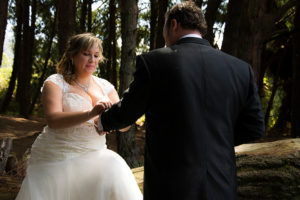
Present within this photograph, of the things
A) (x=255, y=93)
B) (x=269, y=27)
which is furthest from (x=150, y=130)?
(x=269, y=27)

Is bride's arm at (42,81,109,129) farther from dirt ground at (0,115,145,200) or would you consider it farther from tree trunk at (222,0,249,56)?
tree trunk at (222,0,249,56)

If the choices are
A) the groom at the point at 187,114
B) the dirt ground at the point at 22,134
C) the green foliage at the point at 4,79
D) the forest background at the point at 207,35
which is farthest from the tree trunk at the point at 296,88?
the green foliage at the point at 4,79

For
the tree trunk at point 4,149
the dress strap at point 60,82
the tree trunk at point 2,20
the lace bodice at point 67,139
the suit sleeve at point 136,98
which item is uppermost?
the tree trunk at point 2,20

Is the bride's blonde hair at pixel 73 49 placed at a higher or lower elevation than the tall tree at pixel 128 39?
lower

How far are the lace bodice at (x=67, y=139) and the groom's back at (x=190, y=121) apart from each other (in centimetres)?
126

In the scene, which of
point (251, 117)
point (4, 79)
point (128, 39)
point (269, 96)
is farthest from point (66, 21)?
point (4, 79)

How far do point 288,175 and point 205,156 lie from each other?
82.1 inches

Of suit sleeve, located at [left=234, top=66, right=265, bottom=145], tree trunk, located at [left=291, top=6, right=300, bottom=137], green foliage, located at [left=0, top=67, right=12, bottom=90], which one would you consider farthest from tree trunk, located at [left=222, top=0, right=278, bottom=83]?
green foliage, located at [left=0, top=67, right=12, bottom=90]

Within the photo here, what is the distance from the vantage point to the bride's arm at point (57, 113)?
312cm

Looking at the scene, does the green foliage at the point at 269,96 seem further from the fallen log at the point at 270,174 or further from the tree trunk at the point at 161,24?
the fallen log at the point at 270,174

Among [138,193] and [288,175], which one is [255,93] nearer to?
[138,193]

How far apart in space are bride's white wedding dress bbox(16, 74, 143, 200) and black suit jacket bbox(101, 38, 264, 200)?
0.89 m

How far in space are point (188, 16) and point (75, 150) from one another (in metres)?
1.72

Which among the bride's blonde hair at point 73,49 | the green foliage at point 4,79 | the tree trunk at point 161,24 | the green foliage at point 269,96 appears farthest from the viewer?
the green foliage at point 4,79
